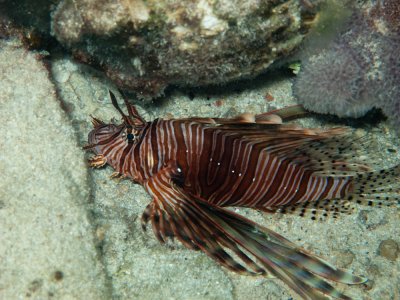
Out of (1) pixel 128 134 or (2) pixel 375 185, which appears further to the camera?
(2) pixel 375 185

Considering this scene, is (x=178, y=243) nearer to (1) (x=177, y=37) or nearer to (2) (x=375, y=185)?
(1) (x=177, y=37)

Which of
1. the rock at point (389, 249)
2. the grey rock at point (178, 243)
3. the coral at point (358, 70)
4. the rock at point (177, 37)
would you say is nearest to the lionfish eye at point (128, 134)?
the rock at point (177, 37)

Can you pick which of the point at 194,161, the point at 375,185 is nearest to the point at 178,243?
the point at 194,161

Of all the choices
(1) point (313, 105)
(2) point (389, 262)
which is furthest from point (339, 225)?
(1) point (313, 105)

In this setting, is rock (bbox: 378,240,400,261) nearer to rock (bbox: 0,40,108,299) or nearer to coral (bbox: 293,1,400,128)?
coral (bbox: 293,1,400,128)

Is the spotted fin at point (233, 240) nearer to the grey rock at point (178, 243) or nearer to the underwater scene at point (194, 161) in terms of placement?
the underwater scene at point (194, 161)

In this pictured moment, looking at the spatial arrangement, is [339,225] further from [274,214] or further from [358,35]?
[358,35]

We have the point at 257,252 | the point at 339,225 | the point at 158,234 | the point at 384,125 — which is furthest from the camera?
the point at 384,125
